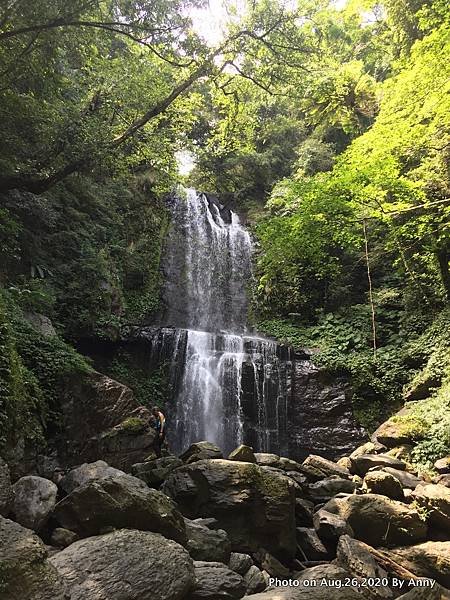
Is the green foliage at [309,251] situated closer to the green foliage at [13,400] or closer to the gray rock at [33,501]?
the green foliage at [13,400]

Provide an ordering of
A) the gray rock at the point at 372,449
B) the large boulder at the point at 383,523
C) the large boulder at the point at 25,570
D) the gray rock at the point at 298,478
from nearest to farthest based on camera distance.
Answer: the large boulder at the point at 25,570
the large boulder at the point at 383,523
the gray rock at the point at 298,478
the gray rock at the point at 372,449

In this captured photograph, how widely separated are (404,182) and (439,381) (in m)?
5.80

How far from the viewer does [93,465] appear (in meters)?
5.44

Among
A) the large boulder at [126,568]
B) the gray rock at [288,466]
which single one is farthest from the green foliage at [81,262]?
the large boulder at [126,568]

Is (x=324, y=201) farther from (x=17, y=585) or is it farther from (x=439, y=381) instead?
(x=17, y=585)

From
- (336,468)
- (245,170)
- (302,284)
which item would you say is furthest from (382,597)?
(245,170)

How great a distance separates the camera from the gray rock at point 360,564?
488cm

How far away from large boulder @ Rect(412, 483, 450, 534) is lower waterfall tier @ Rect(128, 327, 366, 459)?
483 centimetres

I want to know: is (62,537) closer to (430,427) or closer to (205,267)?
(430,427)

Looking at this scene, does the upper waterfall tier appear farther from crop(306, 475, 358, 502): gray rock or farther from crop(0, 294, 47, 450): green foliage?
crop(306, 475, 358, 502): gray rock

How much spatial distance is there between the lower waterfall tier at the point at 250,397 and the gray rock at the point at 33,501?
24.8ft

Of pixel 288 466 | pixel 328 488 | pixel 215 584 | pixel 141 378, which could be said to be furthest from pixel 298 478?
pixel 141 378

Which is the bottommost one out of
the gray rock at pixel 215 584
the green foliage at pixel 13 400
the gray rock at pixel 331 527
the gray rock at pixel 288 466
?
the gray rock at pixel 331 527

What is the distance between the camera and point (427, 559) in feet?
19.0
